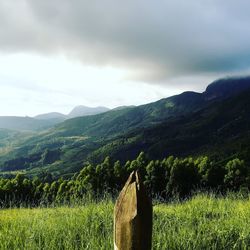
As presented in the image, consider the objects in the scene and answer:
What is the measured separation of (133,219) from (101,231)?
559cm

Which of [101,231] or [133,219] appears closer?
[133,219]

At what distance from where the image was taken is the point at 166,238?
7.94 metres

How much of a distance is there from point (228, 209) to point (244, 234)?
303cm

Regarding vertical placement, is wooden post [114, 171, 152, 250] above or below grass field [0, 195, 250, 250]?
above

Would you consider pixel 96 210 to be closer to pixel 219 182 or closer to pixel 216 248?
pixel 216 248

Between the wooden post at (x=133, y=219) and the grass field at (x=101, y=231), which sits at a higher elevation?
the wooden post at (x=133, y=219)

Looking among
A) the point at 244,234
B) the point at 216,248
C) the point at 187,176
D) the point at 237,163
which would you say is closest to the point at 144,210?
the point at 216,248

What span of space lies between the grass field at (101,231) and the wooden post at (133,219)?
11.5ft

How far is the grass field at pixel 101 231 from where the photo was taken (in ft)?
25.3

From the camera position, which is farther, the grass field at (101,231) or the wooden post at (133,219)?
the grass field at (101,231)

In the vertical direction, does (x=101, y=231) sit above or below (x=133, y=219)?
below

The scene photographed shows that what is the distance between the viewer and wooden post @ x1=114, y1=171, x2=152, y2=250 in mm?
3596

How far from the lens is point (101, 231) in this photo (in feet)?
29.4

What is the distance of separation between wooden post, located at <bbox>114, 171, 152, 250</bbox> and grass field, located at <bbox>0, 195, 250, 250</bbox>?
3.49 metres
